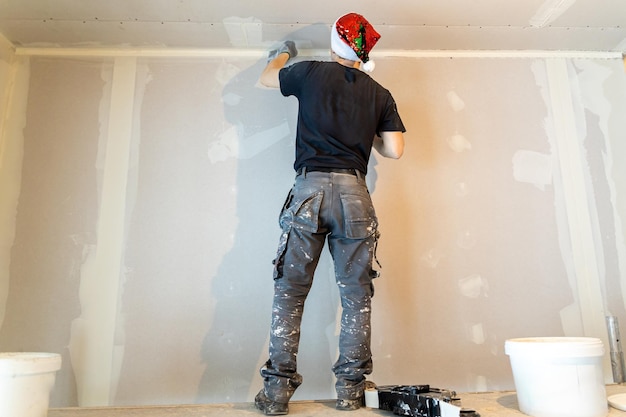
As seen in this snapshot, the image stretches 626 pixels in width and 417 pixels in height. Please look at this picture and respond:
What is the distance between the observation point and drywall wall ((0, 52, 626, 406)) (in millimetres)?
2090

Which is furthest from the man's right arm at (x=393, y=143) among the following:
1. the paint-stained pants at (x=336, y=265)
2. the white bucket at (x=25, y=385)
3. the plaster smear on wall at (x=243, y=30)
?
the white bucket at (x=25, y=385)

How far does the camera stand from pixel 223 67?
2420 millimetres

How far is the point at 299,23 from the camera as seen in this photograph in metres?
2.22

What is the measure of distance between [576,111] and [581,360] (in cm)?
154

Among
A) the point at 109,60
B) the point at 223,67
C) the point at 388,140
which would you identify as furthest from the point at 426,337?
the point at 109,60

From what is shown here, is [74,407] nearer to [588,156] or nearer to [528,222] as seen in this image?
[528,222]

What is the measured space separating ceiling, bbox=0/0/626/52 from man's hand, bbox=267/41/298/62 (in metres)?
0.04

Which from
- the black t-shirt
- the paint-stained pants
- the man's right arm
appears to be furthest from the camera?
the man's right arm

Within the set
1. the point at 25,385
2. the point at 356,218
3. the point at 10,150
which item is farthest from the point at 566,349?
the point at 10,150

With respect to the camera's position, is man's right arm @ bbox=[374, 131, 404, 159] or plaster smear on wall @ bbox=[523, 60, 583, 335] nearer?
man's right arm @ bbox=[374, 131, 404, 159]

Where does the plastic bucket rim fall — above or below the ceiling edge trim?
below

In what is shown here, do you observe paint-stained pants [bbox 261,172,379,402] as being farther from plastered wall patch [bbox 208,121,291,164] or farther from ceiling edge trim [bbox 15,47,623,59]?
ceiling edge trim [bbox 15,47,623,59]

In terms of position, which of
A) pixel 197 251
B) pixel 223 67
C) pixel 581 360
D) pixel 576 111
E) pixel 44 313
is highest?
pixel 223 67

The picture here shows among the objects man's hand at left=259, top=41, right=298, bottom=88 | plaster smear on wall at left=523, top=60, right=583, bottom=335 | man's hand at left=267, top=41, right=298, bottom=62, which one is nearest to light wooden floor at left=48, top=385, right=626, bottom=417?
plaster smear on wall at left=523, top=60, right=583, bottom=335
